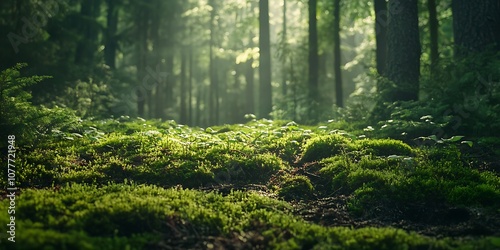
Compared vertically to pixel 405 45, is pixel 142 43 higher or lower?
higher

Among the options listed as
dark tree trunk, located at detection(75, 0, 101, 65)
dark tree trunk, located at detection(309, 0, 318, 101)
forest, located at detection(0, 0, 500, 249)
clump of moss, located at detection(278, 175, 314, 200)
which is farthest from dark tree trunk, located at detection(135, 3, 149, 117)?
clump of moss, located at detection(278, 175, 314, 200)

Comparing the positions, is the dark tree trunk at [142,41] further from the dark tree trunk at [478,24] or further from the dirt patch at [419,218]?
the dirt patch at [419,218]

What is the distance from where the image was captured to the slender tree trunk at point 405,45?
11.3 metres

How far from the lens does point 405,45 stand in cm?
1138

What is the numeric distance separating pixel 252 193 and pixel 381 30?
1148 cm

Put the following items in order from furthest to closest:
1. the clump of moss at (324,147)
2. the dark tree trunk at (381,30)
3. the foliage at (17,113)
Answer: the dark tree trunk at (381,30)
the clump of moss at (324,147)
the foliage at (17,113)

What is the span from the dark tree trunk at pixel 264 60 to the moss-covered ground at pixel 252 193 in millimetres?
9702

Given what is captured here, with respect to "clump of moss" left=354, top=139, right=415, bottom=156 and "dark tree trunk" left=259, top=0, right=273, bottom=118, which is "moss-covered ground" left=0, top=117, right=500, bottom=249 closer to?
"clump of moss" left=354, top=139, right=415, bottom=156

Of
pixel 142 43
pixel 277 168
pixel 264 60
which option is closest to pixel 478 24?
pixel 277 168

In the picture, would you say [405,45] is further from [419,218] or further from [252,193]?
[252,193]

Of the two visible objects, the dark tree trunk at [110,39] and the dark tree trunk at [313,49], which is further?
the dark tree trunk at [110,39]

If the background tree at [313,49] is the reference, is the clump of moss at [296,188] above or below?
below

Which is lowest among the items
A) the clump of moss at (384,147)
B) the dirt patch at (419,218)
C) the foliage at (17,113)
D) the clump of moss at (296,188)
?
the dirt patch at (419,218)

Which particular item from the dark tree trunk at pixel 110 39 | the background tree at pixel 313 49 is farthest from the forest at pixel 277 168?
the dark tree trunk at pixel 110 39
